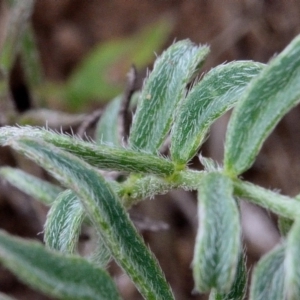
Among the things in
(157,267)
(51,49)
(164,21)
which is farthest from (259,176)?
(157,267)

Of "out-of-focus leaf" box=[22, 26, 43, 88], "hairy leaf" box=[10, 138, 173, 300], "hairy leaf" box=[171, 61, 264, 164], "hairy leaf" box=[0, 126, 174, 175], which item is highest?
"out-of-focus leaf" box=[22, 26, 43, 88]

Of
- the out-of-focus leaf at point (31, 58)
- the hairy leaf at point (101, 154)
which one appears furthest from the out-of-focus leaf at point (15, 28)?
the hairy leaf at point (101, 154)

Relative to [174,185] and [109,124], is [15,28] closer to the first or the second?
[109,124]

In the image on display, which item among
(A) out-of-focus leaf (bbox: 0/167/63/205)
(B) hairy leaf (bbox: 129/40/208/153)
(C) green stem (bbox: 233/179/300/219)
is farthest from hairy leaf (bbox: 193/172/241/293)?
(A) out-of-focus leaf (bbox: 0/167/63/205)

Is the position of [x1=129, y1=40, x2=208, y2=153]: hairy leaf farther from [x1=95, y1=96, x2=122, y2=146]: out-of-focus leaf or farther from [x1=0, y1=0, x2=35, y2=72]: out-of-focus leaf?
[x1=0, y1=0, x2=35, y2=72]: out-of-focus leaf

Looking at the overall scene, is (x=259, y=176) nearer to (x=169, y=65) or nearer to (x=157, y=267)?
(x=169, y=65)

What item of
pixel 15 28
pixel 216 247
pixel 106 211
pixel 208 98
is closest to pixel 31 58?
pixel 15 28
